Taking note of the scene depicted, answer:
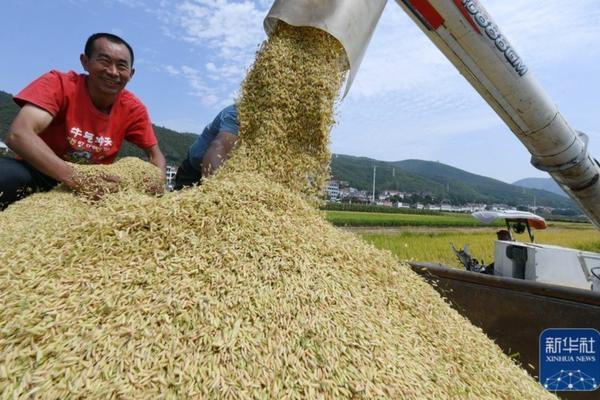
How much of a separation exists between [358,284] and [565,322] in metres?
1.50

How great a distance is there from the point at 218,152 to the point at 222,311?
6.32 ft

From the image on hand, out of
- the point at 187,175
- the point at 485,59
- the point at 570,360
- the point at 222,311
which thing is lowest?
the point at 570,360

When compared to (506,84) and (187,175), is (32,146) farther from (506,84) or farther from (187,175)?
(506,84)

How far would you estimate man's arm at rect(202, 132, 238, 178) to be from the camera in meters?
3.20

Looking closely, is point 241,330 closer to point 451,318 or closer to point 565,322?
point 451,318

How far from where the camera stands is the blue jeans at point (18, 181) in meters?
2.78

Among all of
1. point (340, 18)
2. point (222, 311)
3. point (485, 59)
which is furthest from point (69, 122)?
point (485, 59)

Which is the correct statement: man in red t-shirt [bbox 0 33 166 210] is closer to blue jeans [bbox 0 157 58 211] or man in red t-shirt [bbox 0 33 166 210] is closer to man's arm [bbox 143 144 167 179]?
blue jeans [bbox 0 157 58 211]

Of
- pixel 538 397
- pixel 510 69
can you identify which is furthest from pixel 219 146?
pixel 538 397

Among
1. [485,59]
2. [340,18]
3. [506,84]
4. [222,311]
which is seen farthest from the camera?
[506,84]

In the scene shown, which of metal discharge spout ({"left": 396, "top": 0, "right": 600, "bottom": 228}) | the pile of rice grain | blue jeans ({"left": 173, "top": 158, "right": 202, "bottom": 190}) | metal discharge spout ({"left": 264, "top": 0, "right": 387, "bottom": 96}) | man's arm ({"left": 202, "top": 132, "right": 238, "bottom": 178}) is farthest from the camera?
blue jeans ({"left": 173, "top": 158, "right": 202, "bottom": 190})

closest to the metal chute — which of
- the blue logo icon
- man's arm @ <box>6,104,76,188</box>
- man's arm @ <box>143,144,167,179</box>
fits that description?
man's arm @ <box>143,144,167,179</box>

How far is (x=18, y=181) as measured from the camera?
2.83 metres

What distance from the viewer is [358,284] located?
6.42 ft
